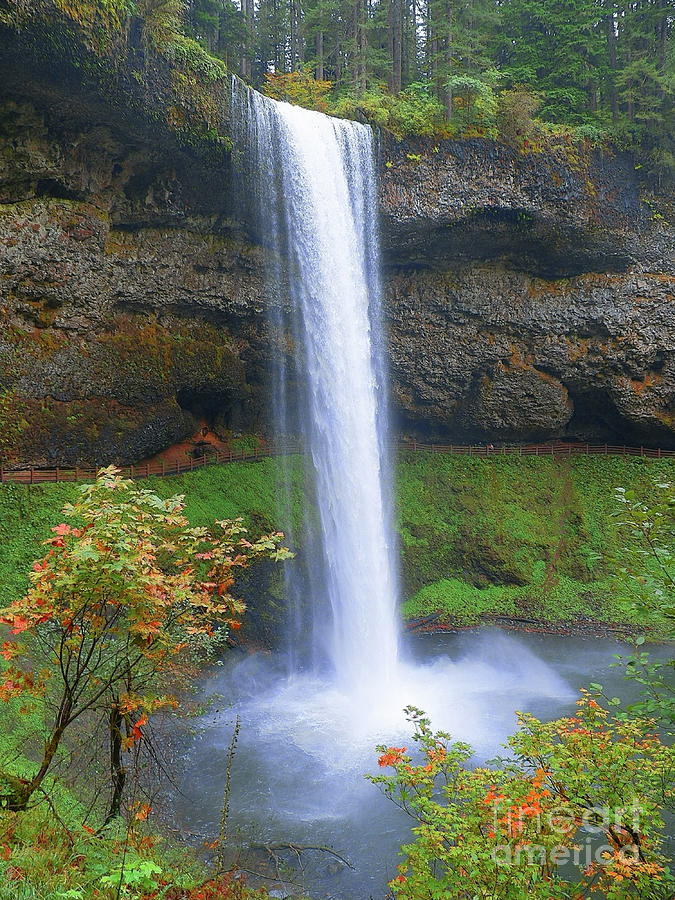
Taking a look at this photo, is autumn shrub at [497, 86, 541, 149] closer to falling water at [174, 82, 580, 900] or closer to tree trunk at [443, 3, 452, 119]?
tree trunk at [443, 3, 452, 119]

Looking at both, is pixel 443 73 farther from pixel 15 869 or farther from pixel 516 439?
pixel 15 869

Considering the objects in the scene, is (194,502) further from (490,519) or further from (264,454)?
(490,519)

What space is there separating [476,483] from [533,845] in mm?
20073

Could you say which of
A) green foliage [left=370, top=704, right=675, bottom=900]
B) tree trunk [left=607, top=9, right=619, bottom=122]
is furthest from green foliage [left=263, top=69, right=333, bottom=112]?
green foliage [left=370, top=704, right=675, bottom=900]

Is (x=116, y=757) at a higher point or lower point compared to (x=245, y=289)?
lower

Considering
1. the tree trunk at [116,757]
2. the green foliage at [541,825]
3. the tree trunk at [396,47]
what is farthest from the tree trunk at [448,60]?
the tree trunk at [116,757]

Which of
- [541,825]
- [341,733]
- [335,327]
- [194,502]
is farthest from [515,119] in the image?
[541,825]

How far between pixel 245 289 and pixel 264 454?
6.32 m

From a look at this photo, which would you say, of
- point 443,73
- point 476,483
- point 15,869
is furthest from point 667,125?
point 15,869

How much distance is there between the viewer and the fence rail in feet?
54.3

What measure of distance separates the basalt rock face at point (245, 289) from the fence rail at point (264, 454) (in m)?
0.44

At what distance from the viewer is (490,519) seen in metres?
22.7

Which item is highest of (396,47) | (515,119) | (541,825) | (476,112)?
(396,47)

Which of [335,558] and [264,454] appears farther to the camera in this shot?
[264,454]
